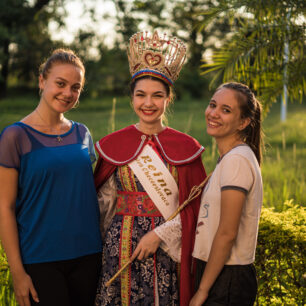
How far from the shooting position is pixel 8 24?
63.7ft

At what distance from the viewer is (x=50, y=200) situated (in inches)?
96.8

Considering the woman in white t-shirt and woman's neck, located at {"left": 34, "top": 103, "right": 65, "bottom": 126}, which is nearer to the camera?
the woman in white t-shirt

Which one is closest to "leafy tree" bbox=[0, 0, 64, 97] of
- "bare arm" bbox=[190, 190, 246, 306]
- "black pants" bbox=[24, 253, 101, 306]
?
"black pants" bbox=[24, 253, 101, 306]

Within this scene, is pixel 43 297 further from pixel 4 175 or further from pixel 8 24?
pixel 8 24

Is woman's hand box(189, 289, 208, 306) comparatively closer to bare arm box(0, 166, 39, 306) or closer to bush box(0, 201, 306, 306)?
bare arm box(0, 166, 39, 306)

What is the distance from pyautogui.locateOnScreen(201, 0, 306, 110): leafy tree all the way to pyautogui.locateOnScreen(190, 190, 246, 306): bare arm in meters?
3.29

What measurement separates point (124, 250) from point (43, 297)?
574 mm

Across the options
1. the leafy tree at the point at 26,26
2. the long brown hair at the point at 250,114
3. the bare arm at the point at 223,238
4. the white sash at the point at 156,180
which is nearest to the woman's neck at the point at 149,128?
the white sash at the point at 156,180

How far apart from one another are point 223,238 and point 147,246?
0.59 meters

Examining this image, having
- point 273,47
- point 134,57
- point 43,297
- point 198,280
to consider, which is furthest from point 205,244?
point 273,47

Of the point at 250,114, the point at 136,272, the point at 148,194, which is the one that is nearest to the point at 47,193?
the point at 148,194

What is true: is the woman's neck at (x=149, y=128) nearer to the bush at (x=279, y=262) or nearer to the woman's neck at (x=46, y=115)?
the woman's neck at (x=46, y=115)

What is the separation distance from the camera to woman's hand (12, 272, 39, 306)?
2.38 m

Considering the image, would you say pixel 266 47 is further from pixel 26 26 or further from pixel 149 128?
pixel 26 26
